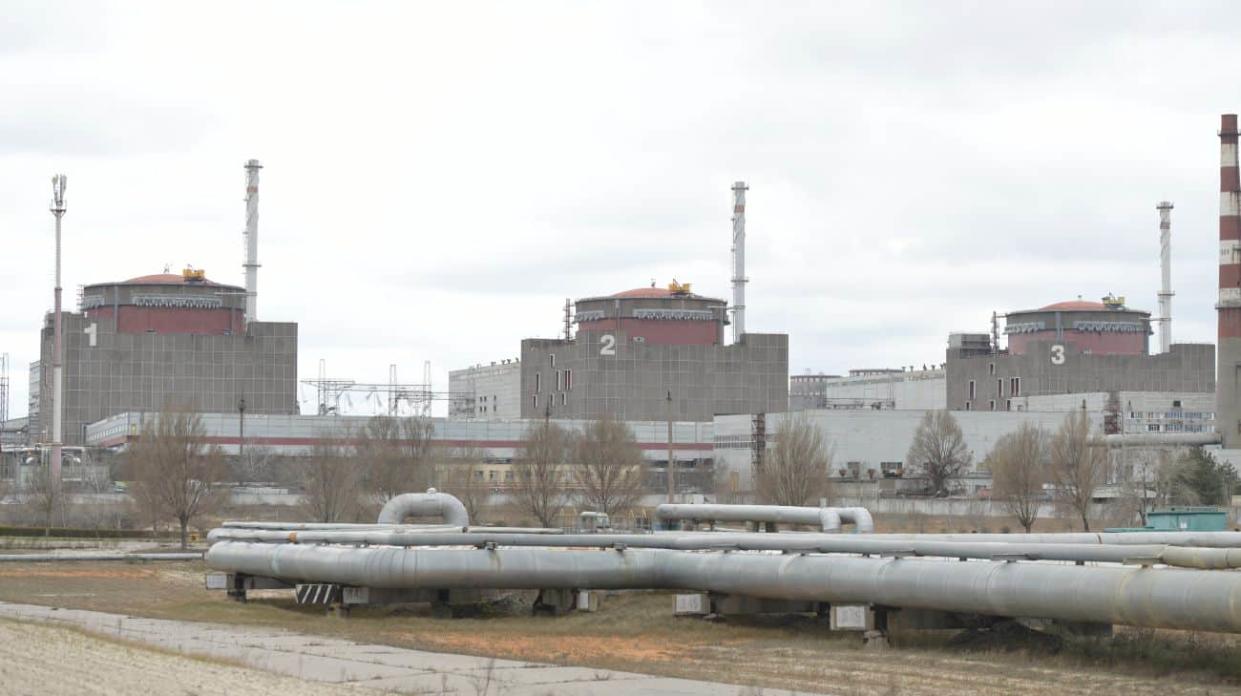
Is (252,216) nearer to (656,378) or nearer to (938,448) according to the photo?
(656,378)

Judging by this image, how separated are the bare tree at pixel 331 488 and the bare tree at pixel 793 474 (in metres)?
17.7

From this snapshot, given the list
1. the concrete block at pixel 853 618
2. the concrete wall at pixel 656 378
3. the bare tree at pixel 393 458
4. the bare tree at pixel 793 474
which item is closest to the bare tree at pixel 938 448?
the concrete wall at pixel 656 378

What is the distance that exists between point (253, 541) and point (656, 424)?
89248 mm

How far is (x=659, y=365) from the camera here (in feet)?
435

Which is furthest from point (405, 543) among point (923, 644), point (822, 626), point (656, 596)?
point (923, 644)

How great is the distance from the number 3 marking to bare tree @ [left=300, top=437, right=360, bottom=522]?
221ft

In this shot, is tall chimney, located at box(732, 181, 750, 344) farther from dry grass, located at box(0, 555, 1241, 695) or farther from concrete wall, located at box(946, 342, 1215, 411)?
dry grass, located at box(0, 555, 1241, 695)

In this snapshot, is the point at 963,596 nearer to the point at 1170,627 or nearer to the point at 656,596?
the point at 1170,627

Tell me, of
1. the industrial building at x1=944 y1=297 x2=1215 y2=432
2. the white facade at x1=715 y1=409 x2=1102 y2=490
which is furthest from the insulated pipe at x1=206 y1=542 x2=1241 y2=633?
the industrial building at x1=944 y1=297 x2=1215 y2=432

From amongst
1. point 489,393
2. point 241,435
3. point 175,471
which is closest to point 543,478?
point 175,471

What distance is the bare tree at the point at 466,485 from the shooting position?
78.2 m

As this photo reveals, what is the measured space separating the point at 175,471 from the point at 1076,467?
35.2 metres

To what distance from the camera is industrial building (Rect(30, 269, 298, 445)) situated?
412ft

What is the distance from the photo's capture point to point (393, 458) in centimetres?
8550
